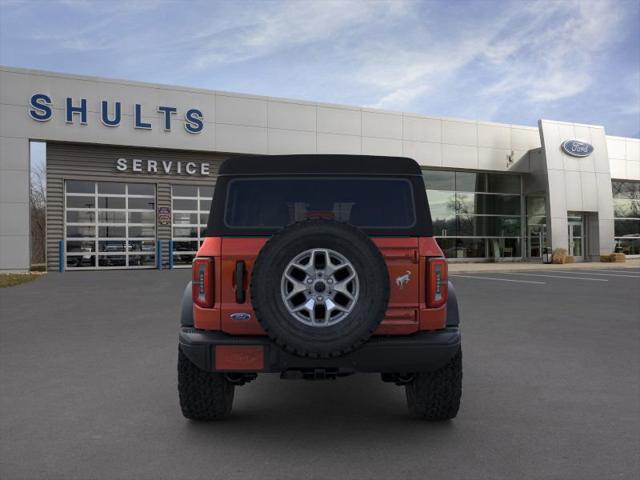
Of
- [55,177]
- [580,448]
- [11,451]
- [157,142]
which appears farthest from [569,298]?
[55,177]

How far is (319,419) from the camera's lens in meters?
3.98

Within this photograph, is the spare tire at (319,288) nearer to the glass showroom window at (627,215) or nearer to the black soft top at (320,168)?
the black soft top at (320,168)

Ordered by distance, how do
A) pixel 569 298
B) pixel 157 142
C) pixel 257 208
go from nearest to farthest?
pixel 257 208
pixel 569 298
pixel 157 142

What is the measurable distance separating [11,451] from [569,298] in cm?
1147

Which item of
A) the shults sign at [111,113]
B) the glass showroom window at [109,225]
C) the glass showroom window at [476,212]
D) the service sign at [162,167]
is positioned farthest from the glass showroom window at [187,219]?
the glass showroom window at [476,212]

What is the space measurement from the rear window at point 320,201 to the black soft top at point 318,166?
59 mm

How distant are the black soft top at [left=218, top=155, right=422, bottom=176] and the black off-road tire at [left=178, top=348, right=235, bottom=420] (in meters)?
1.37

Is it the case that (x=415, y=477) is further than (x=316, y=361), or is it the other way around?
(x=316, y=361)

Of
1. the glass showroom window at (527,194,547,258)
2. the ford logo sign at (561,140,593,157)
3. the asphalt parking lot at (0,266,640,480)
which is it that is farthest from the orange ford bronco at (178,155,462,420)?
the glass showroom window at (527,194,547,258)

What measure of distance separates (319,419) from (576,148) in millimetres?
28591

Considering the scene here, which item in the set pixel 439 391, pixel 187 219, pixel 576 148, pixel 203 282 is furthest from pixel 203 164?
pixel 439 391

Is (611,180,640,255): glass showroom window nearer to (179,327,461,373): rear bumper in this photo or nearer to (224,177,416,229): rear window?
(224,177,416,229): rear window

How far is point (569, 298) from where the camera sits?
473 inches

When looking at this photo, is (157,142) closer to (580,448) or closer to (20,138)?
(20,138)
